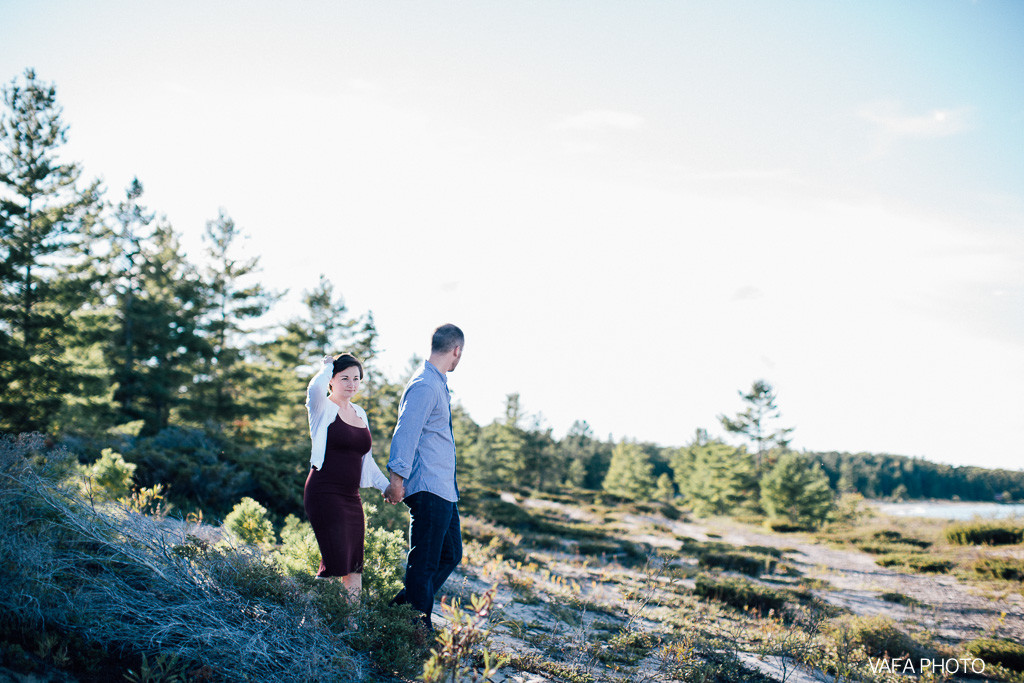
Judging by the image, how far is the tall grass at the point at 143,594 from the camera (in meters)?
2.87

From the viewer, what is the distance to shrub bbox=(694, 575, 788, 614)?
8.35m

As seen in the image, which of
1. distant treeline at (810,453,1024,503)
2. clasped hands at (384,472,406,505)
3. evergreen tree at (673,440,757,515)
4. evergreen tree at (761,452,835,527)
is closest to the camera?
clasped hands at (384,472,406,505)

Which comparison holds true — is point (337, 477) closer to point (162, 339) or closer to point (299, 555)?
point (299, 555)

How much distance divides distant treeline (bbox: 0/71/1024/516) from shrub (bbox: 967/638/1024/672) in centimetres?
952

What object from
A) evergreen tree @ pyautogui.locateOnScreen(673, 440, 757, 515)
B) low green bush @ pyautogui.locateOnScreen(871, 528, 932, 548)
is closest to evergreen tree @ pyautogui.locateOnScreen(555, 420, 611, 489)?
evergreen tree @ pyautogui.locateOnScreen(673, 440, 757, 515)

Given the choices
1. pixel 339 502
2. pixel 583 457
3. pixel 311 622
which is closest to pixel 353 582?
pixel 339 502

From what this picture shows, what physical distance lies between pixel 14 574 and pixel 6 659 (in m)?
0.61

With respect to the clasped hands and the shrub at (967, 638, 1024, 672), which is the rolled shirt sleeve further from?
the shrub at (967, 638, 1024, 672)

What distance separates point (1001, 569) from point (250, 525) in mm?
15989

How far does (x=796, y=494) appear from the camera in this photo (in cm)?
3400

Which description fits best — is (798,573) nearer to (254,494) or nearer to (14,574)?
(254,494)

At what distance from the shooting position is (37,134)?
16.1 metres

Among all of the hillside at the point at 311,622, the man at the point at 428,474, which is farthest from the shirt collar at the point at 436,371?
the hillside at the point at 311,622

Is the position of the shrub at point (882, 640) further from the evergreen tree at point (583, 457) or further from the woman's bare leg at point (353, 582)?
the evergreen tree at point (583, 457)
